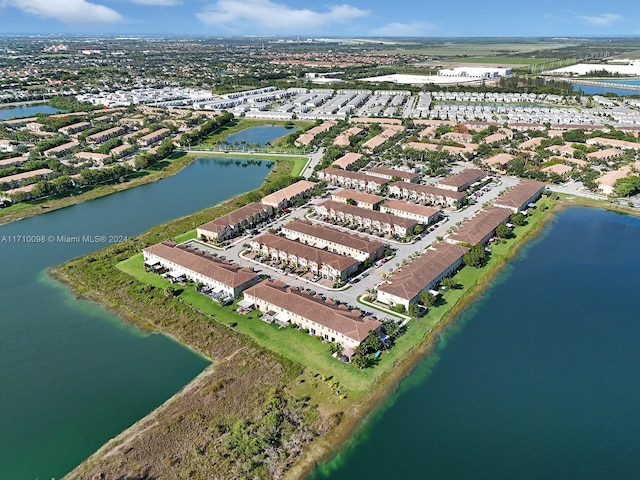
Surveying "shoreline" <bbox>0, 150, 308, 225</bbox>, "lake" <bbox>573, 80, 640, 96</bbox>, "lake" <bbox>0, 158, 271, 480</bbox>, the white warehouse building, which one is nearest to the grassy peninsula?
"lake" <bbox>0, 158, 271, 480</bbox>

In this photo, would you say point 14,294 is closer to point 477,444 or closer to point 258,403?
point 258,403

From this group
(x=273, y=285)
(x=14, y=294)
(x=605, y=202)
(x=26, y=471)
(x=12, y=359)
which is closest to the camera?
(x=26, y=471)

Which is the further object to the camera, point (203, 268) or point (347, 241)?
point (347, 241)

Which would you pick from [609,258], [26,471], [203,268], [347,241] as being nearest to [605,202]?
[609,258]

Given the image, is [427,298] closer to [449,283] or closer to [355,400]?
[449,283]

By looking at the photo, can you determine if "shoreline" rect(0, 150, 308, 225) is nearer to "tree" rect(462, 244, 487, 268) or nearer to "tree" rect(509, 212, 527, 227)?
"tree" rect(509, 212, 527, 227)

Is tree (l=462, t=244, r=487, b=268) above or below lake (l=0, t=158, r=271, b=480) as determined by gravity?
above

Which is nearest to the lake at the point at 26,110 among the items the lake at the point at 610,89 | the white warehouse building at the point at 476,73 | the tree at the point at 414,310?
the tree at the point at 414,310
